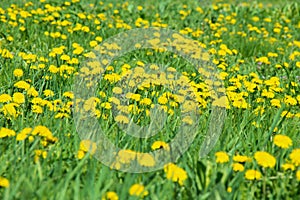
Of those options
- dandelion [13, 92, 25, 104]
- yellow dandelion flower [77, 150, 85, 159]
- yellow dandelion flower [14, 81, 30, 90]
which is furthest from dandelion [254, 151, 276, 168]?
yellow dandelion flower [14, 81, 30, 90]

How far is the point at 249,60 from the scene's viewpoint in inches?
198

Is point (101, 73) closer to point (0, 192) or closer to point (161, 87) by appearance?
point (161, 87)

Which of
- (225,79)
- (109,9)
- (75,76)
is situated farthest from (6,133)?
(109,9)

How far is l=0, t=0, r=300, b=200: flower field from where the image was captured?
1.98m

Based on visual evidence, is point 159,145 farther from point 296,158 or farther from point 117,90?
point 117,90

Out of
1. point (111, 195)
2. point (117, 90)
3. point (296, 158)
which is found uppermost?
point (117, 90)

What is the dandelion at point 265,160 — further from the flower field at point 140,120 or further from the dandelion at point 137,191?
the dandelion at point 137,191

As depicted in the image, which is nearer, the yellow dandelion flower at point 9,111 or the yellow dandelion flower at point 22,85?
the yellow dandelion flower at point 9,111

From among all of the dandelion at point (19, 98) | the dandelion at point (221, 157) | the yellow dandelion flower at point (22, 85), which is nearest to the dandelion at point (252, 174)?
the dandelion at point (221, 157)

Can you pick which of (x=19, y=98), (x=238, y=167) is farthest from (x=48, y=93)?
(x=238, y=167)

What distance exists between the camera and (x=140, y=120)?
8.96 feet

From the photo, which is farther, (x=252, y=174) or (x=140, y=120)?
(x=140, y=120)

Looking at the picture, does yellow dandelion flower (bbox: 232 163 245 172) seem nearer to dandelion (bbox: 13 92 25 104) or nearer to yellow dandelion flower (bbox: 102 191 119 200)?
yellow dandelion flower (bbox: 102 191 119 200)

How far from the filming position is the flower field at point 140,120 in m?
1.98
